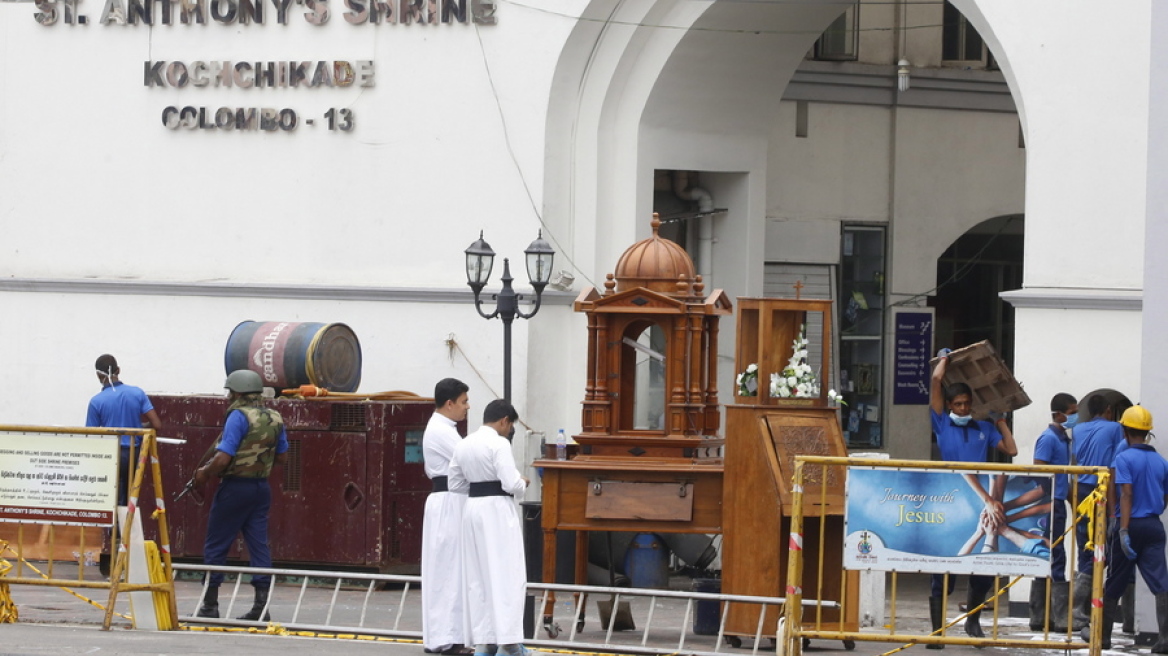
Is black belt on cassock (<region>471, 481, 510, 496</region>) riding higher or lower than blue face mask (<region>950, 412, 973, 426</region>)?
lower

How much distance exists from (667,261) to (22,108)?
7.59 metres

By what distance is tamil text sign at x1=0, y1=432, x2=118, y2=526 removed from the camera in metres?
11.3

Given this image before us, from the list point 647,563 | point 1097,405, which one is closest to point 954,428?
point 1097,405

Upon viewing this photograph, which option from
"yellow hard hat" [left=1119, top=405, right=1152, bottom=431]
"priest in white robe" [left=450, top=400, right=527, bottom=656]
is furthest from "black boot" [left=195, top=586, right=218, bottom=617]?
"yellow hard hat" [left=1119, top=405, right=1152, bottom=431]

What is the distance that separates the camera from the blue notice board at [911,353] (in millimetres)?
21016

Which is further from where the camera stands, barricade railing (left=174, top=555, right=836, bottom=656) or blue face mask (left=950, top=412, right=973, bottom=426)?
blue face mask (left=950, top=412, right=973, bottom=426)

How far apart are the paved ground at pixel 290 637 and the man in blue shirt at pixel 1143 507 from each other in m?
0.59

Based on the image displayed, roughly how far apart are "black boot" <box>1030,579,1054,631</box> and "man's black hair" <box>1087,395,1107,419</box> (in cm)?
145

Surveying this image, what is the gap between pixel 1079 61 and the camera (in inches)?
551

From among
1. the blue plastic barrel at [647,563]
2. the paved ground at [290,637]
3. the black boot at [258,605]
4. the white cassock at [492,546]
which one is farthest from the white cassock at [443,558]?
the blue plastic barrel at [647,563]

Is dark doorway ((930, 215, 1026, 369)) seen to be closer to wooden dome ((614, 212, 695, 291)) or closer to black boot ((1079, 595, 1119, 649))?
wooden dome ((614, 212, 695, 291))

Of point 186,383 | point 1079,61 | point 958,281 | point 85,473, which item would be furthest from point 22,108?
point 958,281

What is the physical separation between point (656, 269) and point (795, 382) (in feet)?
4.90

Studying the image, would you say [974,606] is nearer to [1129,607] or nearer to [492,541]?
[1129,607]
